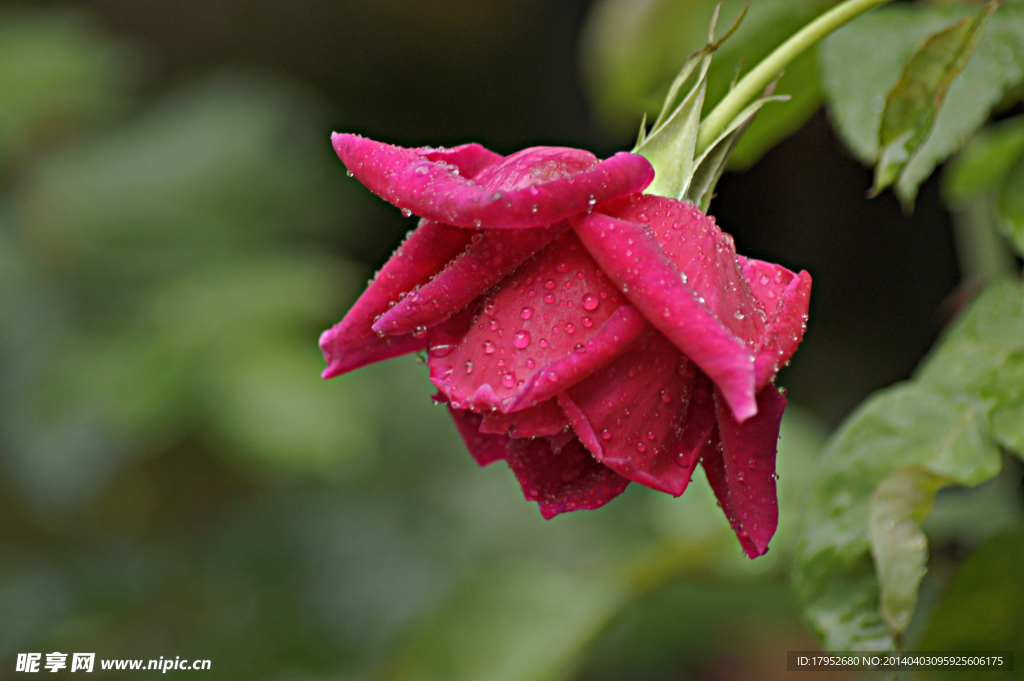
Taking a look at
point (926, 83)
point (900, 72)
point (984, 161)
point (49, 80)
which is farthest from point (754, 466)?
point (49, 80)

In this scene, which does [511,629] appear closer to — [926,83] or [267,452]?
[267,452]

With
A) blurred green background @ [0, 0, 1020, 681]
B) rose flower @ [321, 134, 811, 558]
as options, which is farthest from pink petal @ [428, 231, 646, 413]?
blurred green background @ [0, 0, 1020, 681]

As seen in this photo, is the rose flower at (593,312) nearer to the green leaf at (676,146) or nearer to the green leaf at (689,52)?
the green leaf at (676,146)

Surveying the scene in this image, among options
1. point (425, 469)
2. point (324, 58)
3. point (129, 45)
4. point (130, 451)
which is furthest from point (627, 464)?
point (324, 58)

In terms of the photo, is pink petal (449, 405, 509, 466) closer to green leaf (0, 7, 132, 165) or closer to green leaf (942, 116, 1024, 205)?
green leaf (942, 116, 1024, 205)

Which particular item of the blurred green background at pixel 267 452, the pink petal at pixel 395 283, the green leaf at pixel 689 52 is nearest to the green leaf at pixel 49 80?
the blurred green background at pixel 267 452

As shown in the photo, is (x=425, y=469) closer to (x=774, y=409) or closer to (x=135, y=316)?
(x=135, y=316)
